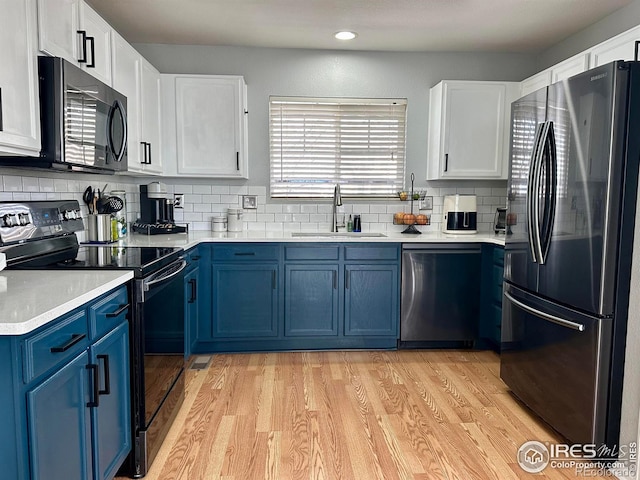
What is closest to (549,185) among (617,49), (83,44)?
(617,49)

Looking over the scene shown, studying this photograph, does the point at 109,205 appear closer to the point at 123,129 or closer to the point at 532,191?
the point at 123,129

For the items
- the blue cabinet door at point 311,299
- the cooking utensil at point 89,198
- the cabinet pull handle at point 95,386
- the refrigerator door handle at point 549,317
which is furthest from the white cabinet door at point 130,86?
the refrigerator door handle at point 549,317

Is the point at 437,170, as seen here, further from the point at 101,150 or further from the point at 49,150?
the point at 49,150

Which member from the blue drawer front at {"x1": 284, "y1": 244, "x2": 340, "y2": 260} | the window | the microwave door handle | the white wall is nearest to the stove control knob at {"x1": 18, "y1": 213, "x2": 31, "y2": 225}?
the microwave door handle

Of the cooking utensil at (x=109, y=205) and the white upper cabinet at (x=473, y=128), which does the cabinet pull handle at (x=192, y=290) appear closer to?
the cooking utensil at (x=109, y=205)

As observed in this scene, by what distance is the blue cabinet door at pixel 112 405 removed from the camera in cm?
161

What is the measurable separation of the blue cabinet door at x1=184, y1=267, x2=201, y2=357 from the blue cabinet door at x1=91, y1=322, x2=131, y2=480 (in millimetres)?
1198

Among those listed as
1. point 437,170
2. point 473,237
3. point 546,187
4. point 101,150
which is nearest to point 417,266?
point 473,237

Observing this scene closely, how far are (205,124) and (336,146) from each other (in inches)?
42.5

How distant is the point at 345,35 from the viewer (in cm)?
347

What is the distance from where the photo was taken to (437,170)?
377 centimetres

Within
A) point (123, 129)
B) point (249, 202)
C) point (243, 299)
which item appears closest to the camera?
point (123, 129)

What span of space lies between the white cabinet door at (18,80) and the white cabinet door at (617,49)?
2793 millimetres

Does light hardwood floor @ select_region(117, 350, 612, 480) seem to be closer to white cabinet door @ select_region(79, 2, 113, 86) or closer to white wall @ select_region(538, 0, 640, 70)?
white cabinet door @ select_region(79, 2, 113, 86)
